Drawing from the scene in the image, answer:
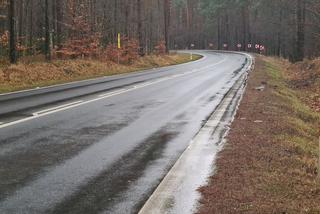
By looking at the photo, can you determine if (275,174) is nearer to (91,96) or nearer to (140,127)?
(140,127)

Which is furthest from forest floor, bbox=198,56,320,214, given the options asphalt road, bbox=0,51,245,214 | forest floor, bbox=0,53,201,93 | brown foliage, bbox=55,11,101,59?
brown foliage, bbox=55,11,101,59

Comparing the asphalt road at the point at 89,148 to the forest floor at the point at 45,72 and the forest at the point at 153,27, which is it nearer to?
the forest floor at the point at 45,72

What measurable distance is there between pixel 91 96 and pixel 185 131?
7376 millimetres

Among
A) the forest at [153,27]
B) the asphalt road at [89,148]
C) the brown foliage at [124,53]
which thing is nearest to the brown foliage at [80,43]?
the forest at [153,27]

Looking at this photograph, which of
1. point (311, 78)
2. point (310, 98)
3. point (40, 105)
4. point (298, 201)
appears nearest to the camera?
point (298, 201)

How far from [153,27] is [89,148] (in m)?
95.9

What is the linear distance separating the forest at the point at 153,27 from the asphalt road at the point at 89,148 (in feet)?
50.3

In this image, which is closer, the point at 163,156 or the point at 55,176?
the point at 55,176

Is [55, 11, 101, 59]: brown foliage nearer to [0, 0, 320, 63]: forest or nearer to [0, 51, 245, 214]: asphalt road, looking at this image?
[0, 0, 320, 63]: forest

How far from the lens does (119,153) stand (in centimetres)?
841

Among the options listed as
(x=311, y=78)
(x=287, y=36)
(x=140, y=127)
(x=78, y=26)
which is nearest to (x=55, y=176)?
(x=140, y=127)

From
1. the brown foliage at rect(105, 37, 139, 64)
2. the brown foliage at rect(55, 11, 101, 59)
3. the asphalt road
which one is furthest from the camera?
the brown foliage at rect(105, 37, 139, 64)

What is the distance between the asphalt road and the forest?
604 inches

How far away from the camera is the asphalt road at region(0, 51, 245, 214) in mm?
5910
